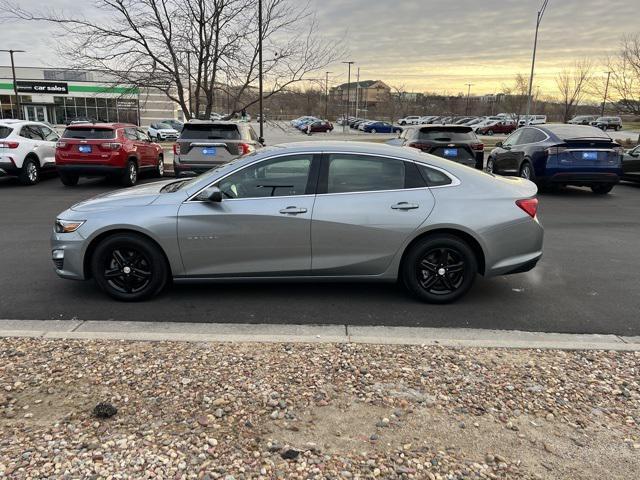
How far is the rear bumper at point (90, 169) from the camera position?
12.3m

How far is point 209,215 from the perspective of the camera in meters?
4.64

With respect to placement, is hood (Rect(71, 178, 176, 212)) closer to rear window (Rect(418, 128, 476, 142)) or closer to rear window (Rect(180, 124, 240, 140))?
rear window (Rect(180, 124, 240, 140))

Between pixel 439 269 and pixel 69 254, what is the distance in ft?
11.2

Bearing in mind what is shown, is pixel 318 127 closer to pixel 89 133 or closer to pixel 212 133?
pixel 89 133

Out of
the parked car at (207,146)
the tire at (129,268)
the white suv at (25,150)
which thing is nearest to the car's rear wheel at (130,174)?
the parked car at (207,146)

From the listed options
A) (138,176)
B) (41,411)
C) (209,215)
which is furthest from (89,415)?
(138,176)

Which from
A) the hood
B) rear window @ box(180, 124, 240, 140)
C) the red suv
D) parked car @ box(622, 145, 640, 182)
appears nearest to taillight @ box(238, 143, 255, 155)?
rear window @ box(180, 124, 240, 140)

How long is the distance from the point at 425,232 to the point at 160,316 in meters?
2.49

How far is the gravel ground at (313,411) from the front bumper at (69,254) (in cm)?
105

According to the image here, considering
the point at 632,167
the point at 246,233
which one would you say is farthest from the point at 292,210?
the point at 632,167

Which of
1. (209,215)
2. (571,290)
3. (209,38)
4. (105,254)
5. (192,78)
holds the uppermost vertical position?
(209,38)

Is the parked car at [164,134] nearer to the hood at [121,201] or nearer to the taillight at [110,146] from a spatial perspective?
→ the taillight at [110,146]

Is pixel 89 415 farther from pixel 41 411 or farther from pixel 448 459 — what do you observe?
pixel 448 459

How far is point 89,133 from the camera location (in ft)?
40.9
